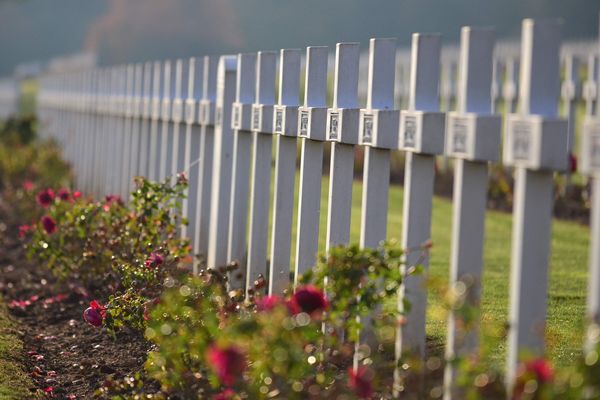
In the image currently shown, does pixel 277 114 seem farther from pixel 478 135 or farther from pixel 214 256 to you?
pixel 478 135

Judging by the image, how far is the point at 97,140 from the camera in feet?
46.3

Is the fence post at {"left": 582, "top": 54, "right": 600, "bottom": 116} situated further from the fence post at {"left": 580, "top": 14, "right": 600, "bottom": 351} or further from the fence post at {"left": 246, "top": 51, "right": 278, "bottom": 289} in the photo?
the fence post at {"left": 580, "top": 14, "right": 600, "bottom": 351}

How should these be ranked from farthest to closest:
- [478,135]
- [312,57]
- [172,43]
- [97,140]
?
1. [172,43]
2. [97,140]
3. [312,57]
4. [478,135]

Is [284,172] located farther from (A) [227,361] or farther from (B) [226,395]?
(A) [227,361]

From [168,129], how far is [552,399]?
664cm

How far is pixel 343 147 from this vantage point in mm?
5414

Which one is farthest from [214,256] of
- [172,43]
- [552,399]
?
[172,43]

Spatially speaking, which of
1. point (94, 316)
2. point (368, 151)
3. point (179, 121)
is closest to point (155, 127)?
point (179, 121)

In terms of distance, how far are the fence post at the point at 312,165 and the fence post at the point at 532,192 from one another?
202 cm

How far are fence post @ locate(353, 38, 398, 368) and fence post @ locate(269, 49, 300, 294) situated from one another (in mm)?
1189

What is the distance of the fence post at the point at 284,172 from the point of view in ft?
20.4

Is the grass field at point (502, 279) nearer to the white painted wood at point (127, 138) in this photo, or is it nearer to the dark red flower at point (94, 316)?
the dark red flower at point (94, 316)

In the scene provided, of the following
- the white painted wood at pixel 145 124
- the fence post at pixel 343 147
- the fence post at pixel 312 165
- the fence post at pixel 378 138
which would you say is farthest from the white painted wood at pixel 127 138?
the fence post at pixel 378 138

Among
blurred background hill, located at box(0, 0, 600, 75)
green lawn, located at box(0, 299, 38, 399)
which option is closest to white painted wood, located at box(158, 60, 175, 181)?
green lawn, located at box(0, 299, 38, 399)
